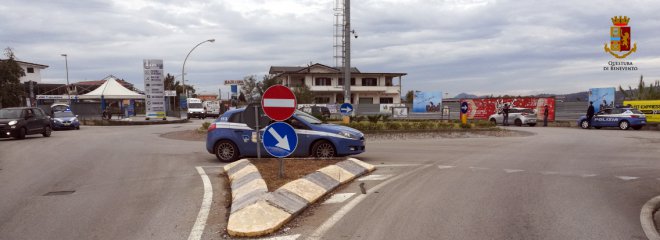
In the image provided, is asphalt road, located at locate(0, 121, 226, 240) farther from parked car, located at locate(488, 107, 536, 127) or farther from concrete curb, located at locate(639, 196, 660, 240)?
parked car, located at locate(488, 107, 536, 127)

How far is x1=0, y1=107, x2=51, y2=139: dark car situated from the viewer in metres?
21.2

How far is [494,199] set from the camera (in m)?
7.73

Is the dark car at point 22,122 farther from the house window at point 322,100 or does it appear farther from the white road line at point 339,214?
the house window at point 322,100

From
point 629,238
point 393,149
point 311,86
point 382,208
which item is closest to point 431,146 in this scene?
point 393,149

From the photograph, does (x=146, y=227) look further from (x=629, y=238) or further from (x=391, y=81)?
(x=391, y=81)

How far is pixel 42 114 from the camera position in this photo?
77.7ft

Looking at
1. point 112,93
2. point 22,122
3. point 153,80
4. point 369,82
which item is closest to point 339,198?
point 22,122

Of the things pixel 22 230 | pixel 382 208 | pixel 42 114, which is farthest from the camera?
pixel 42 114

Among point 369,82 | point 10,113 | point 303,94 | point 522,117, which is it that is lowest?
point 522,117

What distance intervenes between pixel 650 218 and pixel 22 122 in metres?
23.1

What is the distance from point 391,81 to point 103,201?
63852mm

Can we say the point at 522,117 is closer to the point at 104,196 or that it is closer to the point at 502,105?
the point at 502,105

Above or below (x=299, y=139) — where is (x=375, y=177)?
below

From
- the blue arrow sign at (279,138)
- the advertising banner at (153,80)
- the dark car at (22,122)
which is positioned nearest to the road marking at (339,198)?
the blue arrow sign at (279,138)
